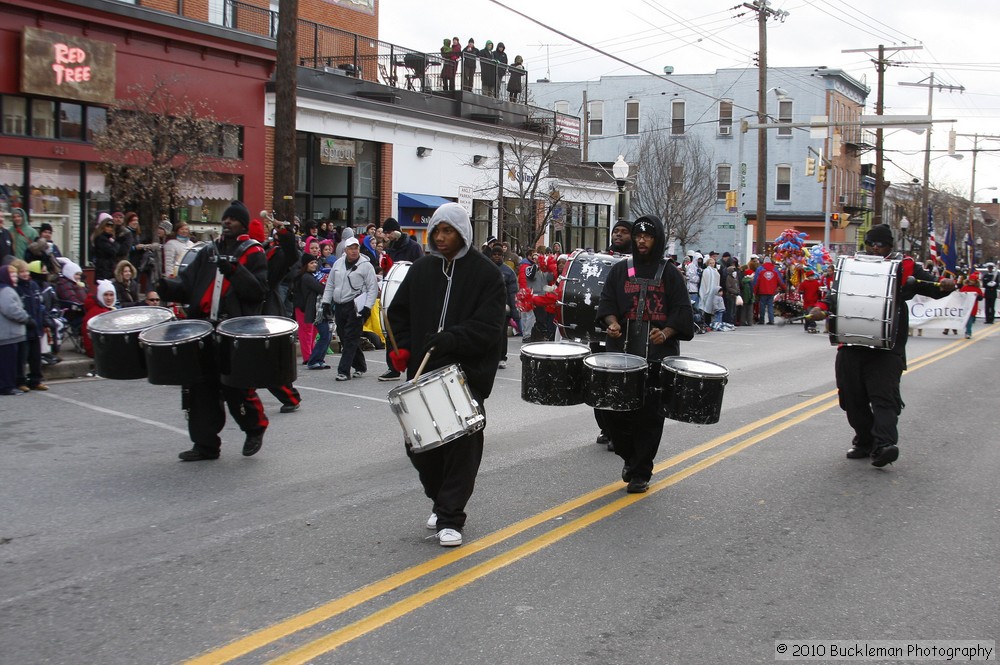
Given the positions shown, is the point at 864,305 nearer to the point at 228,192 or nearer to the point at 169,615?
the point at 169,615

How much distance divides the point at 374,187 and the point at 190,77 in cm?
720

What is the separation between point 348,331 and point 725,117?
153 feet

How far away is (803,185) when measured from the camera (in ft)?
187

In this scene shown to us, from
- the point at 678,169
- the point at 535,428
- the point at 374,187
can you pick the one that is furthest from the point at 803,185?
the point at 535,428

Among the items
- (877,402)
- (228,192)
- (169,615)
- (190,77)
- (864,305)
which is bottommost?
(169,615)

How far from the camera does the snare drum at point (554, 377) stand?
7207mm

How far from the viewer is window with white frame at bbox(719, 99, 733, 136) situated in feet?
184

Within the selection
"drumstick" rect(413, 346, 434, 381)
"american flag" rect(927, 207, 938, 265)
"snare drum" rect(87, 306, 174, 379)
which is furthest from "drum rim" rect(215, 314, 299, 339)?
"american flag" rect(927, 207, 938, 265)

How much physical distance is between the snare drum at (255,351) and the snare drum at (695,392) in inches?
114

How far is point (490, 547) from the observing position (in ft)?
19.8

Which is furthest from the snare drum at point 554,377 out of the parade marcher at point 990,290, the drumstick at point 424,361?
the parade marcher at point 990,290

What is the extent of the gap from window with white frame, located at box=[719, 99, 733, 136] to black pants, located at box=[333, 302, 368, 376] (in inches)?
1778

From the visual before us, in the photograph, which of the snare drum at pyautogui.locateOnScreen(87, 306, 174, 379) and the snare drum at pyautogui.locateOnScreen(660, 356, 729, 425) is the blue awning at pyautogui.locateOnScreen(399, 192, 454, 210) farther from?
the snare drum at pyautogui.locateOnScreen(660, 356, 729, 425)

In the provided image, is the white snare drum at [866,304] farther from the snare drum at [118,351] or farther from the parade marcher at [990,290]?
the parade marcher at [990,290]
